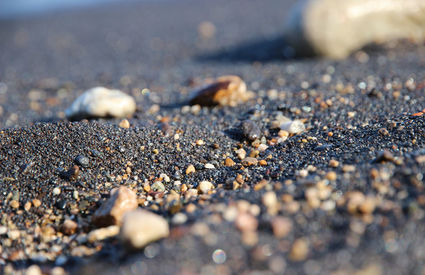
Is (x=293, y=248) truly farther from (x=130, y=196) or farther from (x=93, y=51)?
(x=93, y=51)

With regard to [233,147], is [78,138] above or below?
above

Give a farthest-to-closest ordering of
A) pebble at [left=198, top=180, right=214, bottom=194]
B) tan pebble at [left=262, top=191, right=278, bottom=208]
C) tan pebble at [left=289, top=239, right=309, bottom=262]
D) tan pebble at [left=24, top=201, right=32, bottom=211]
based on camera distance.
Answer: pebble at [left=198, top=180, right=214, bottom=194]
tan pebble at [left=24, top=201, right=32, bottom=211]
tan pebble at [left=262, top=191, right=278, bottom=208]
tan pebble at [left=289, top=239, right=309, bottom=262]

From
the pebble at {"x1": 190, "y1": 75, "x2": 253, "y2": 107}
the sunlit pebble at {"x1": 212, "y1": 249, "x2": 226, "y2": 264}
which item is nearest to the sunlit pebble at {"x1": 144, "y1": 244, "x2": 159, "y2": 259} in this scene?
the sunlit pebble at {"x1": 212, "y1": 249, "x2": 226, "y2": 264}

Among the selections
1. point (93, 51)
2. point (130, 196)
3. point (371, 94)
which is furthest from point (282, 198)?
point (93, 51)

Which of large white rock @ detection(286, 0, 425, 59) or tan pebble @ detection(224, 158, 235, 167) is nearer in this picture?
tan pebble @ detection(224, 158, 235, 167)

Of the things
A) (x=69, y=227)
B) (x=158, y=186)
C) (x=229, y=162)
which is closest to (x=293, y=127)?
(x=229, y=162)

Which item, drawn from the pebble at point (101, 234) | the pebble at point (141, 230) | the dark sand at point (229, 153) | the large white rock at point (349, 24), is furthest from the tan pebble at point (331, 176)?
the large white rock at point (349, 24)

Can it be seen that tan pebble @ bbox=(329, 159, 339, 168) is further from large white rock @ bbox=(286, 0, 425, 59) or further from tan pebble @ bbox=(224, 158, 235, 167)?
large white rock @ bbox=(286, 0, 425, 59)
